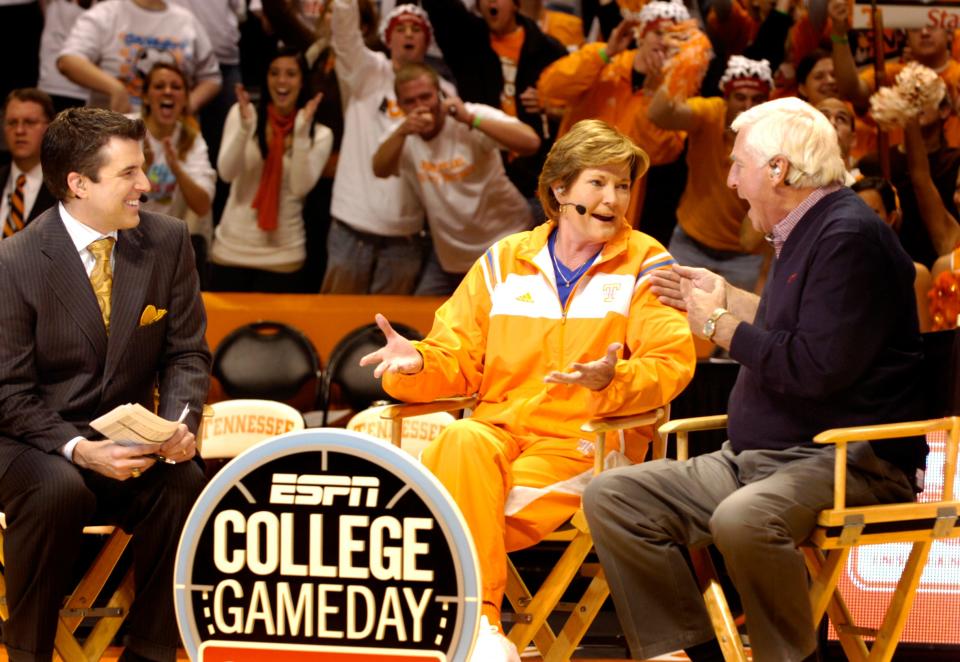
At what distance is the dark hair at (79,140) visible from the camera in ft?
11.2

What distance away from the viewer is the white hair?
313 centimetres

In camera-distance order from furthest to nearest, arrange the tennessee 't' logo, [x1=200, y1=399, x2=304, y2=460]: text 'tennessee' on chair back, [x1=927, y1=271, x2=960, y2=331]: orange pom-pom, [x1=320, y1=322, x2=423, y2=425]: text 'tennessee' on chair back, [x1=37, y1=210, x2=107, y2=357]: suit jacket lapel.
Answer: [x1=320, y1=322, x2=423, y2=425]: text 'tennessee' on chair back
[x1=200, y1=399, x2=304, y2=460]: text 'tennessee' on chair back
[x1=927, y1=271, x2=960, y2=331]: orange pom-pom
the tennessee 't' logo
[x1=37, y1=210, x2=107, y2=357]: suit jacket lapel

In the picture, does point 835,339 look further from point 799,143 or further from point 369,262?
point 369,262

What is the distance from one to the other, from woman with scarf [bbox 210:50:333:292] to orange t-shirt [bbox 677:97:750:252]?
2.00 meters

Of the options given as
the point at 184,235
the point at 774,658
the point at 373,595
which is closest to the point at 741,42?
the point at 184,235

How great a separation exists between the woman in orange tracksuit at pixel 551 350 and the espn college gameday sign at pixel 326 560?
81 centimetres

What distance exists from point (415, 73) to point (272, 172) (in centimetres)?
96

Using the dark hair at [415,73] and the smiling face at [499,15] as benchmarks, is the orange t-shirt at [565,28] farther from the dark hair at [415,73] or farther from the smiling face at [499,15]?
the dark hair at [415,73]

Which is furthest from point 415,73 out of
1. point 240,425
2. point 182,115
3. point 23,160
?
point 240,425

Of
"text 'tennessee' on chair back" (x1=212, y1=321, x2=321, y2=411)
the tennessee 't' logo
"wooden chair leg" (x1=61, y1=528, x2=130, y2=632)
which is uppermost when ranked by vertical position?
the tennessee 't' logo

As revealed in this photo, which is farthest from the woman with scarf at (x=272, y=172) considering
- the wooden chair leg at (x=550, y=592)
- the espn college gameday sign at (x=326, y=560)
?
the espn college gameday sign at (x=326, y=560)

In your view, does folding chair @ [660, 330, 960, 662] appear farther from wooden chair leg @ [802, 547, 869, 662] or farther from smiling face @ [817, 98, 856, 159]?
smiling face @ [817, 98, 856, 159]

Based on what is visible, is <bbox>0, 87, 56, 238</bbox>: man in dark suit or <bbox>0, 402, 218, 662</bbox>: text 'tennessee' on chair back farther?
<bbox>0, 87, 56, 238</bbox>: man in dark suit

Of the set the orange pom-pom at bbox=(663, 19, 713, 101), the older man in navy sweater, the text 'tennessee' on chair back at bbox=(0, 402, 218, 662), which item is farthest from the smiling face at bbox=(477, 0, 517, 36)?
the text 'tennessee' on chair back at bbox=(0, 402, 218, 662)
